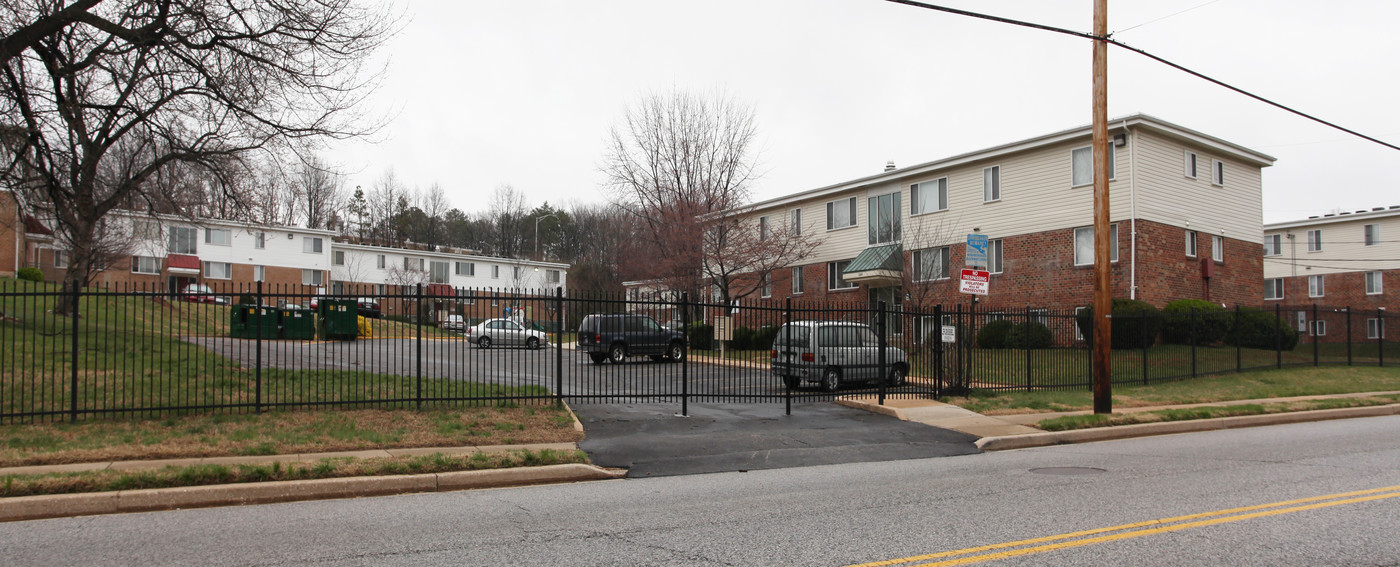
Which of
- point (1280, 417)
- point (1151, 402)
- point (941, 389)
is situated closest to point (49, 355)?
point (941, 389)

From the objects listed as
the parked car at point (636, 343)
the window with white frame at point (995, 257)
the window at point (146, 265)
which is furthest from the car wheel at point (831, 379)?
the window at point (146, 265)

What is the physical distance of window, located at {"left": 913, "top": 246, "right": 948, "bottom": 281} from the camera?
96.7 feet

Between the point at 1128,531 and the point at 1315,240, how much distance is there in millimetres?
52992

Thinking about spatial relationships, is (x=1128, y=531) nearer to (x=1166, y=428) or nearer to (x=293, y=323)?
(x=1166, y=428)

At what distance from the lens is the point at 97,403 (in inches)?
457

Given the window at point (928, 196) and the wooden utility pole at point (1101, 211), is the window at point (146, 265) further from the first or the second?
the wooden utility pole at point (1101, 211)

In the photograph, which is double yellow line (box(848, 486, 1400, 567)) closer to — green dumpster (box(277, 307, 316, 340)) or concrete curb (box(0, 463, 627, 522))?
concrete curb (box(0, 463, 627, 522))

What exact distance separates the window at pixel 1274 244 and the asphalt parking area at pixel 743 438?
47653 mm

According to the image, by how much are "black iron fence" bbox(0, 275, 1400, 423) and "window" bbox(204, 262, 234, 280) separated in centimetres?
3776

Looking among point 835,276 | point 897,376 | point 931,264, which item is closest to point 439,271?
point 835,276

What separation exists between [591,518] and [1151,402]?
43.9ft

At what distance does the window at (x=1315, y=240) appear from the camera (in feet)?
159

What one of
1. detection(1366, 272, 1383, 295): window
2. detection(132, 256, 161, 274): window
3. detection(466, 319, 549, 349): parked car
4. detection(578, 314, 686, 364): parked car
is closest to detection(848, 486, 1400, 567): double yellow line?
detection(578, 314, 686, 364): parked car

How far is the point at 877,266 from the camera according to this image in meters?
32.7
